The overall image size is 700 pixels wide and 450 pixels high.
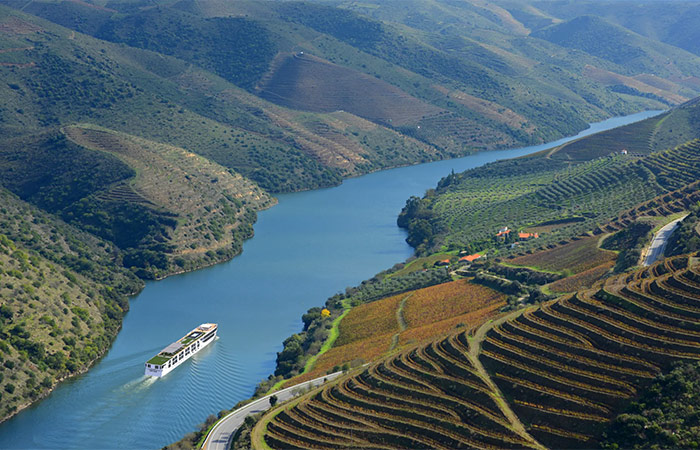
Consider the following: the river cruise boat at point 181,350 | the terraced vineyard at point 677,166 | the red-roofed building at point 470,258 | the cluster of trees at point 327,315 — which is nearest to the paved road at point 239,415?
the cluster of trees at point 327,315

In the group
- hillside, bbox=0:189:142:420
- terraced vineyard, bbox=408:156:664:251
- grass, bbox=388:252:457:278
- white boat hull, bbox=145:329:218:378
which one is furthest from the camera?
terraced vineyard, bbox=408:156:664:251

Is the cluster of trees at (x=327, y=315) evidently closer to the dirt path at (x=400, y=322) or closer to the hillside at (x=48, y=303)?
the dirt path at (x=400, y=322)

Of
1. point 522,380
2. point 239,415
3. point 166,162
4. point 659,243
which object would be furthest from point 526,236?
point 522,380

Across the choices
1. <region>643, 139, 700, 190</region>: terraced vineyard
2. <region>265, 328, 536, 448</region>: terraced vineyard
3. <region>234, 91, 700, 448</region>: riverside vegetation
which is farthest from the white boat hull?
<region>643, 139, 700, 190</region>: terraced vineyard

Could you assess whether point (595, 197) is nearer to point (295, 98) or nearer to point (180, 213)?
point (180, 213)

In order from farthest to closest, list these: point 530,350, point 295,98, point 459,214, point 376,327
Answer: point 295,98 < point 459,214 < point 376,327 < point 530,350

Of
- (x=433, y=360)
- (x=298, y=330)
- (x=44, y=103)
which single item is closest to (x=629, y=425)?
(x=433, y=360)

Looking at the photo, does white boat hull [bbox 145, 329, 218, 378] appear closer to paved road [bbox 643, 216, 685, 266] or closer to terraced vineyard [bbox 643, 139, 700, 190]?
paved road [bbox 643, 216, 685, 266]
